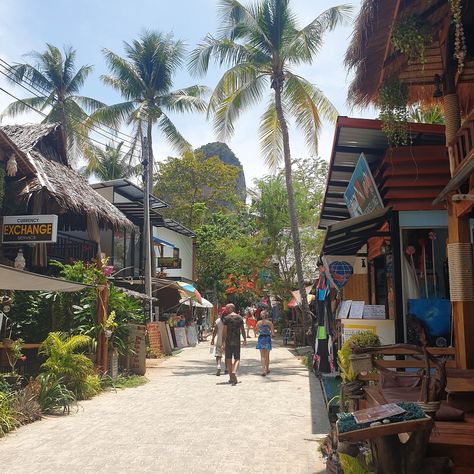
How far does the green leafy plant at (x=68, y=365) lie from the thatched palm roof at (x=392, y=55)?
21.1 feet

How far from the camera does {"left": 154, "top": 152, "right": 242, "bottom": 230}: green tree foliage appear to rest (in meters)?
36.1

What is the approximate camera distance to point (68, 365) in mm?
9273

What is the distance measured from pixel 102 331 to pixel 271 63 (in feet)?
35.2

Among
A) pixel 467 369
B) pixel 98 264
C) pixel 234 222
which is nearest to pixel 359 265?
pixel 98 264

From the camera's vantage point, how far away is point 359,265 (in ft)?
40.8

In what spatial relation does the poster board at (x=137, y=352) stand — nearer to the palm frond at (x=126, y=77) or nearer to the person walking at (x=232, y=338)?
the person walking at (x=232, y=338)

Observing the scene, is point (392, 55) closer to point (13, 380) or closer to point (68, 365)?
point (68, 365)

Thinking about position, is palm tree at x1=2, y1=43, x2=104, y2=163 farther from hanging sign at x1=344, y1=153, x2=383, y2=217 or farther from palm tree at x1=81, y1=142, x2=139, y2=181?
hanging sign at x1=344, y1=153, x2=383, y2=217

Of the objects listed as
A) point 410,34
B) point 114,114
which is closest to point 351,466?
point 410,34

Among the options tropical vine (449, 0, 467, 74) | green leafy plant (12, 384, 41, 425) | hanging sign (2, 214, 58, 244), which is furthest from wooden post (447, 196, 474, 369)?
hanging sign (2, 214, 58, 244)

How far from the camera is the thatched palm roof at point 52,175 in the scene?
492 inches

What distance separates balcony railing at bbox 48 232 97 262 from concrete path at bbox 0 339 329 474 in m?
6.91

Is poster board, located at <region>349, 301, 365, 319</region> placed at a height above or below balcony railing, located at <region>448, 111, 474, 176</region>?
below

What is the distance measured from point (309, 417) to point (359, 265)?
523 cm
